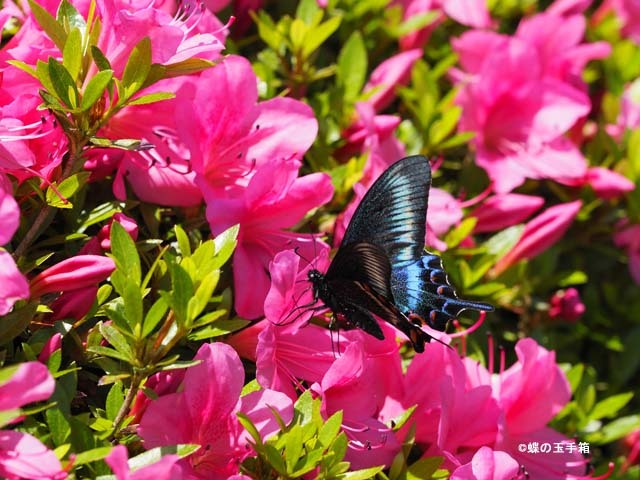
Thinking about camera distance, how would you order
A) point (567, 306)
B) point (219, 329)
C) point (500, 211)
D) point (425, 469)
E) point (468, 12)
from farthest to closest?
1. point (468, 12)
2. point (567, 306)
3. point (500, 211)
4. point (425, 469)
5. point (219, 329)

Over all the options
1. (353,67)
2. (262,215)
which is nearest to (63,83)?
(262,215)

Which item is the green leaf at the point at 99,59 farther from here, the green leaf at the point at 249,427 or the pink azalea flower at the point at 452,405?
the pink azalea flower at the point at 452,405

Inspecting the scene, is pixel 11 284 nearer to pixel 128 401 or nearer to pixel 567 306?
pixel 128 401

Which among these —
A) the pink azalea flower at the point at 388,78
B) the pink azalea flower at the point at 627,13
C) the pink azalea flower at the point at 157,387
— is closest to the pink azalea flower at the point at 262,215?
the pink azalea flower at the point at 157,387

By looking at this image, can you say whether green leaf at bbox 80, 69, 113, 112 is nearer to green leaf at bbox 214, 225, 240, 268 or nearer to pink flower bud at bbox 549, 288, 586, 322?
green leaf at bbox 214, 225, 240, 268

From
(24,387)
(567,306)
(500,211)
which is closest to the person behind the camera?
(24,387)

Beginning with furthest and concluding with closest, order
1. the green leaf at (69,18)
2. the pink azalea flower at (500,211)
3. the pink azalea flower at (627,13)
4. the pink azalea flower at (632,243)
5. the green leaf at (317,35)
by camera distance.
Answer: the pink azalea flower at (627,13), the pink azalea flower at (632,243), the pink azalea flower at (500,211), the green leaf at (317,35), the green leaf at (69,18)

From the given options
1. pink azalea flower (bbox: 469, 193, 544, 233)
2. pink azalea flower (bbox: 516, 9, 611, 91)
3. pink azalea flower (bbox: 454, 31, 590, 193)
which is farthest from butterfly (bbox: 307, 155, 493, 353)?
pink azalea flower (bbox: 516, 9, 611, 91)
